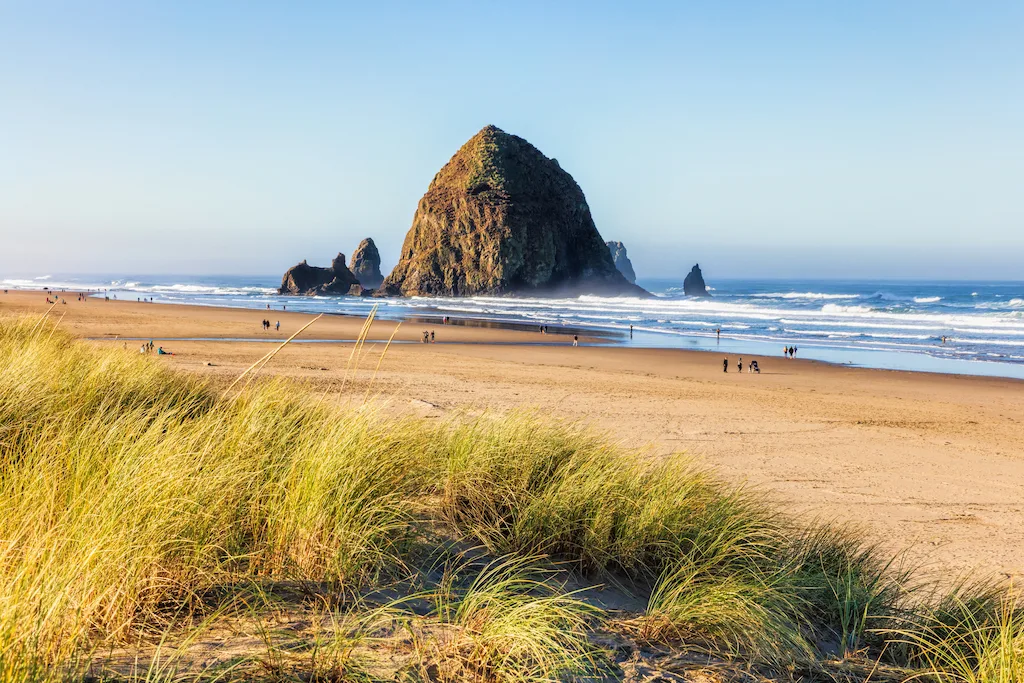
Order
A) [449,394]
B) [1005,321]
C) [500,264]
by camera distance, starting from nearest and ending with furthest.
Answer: [449,394] < [1005,321] < [500,264]

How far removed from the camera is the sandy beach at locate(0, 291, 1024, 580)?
269 inches

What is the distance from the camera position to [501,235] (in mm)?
94938

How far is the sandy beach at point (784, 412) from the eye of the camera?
6828mm

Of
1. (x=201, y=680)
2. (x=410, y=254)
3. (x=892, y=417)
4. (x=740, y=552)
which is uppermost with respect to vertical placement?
(x=410, y=254)

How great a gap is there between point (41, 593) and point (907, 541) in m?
6.50

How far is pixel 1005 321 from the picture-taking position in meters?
46.1

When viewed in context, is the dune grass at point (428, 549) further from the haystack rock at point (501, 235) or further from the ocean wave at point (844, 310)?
the haystack rock at point (501, 235)

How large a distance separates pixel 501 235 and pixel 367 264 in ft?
186

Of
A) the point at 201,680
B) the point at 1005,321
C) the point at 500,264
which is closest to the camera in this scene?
the point at 201,680

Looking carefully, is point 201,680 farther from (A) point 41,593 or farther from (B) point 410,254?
(B) point 410,254

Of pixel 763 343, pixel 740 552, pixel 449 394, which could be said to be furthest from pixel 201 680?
pixel 763 343

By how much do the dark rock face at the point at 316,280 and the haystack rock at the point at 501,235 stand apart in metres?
7.35

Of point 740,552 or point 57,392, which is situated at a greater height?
point 57,392

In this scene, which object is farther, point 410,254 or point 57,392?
point 410,254
